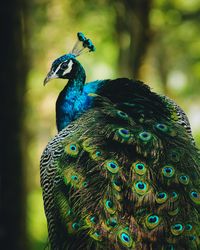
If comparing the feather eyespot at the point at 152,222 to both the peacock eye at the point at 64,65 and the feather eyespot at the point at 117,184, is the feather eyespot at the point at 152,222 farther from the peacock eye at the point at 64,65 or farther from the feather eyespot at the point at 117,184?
the peacock eye at the point at 64,65

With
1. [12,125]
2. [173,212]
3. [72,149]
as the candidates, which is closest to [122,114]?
[72,149]

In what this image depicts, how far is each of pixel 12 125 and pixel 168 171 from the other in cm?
104

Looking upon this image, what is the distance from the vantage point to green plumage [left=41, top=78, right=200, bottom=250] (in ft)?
9.81

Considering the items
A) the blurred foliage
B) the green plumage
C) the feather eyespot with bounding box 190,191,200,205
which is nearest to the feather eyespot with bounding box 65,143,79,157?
the green plumage

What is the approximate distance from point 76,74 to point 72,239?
1.66 meters

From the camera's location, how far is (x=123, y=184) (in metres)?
3.09

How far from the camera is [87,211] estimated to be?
10.0 feet

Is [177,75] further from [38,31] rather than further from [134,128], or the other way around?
[134,128]

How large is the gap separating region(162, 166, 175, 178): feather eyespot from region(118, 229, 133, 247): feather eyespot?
412 mm

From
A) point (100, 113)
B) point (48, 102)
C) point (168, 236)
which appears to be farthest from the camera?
point (48, 102)

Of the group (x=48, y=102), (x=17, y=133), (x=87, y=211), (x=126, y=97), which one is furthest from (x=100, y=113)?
(x=48, y=102)

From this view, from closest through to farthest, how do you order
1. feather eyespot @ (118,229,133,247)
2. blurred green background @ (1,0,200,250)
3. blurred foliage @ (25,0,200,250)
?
feather eyespot @ (118,229,133,247) → blurred green background @ (1,0,200,250) → blurred foliage @ (25,0,200,250)

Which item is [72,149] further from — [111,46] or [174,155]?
[111,46]

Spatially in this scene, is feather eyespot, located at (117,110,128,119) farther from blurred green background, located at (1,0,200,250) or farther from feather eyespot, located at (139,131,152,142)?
blurred green background, located at (1,0,200,250)
